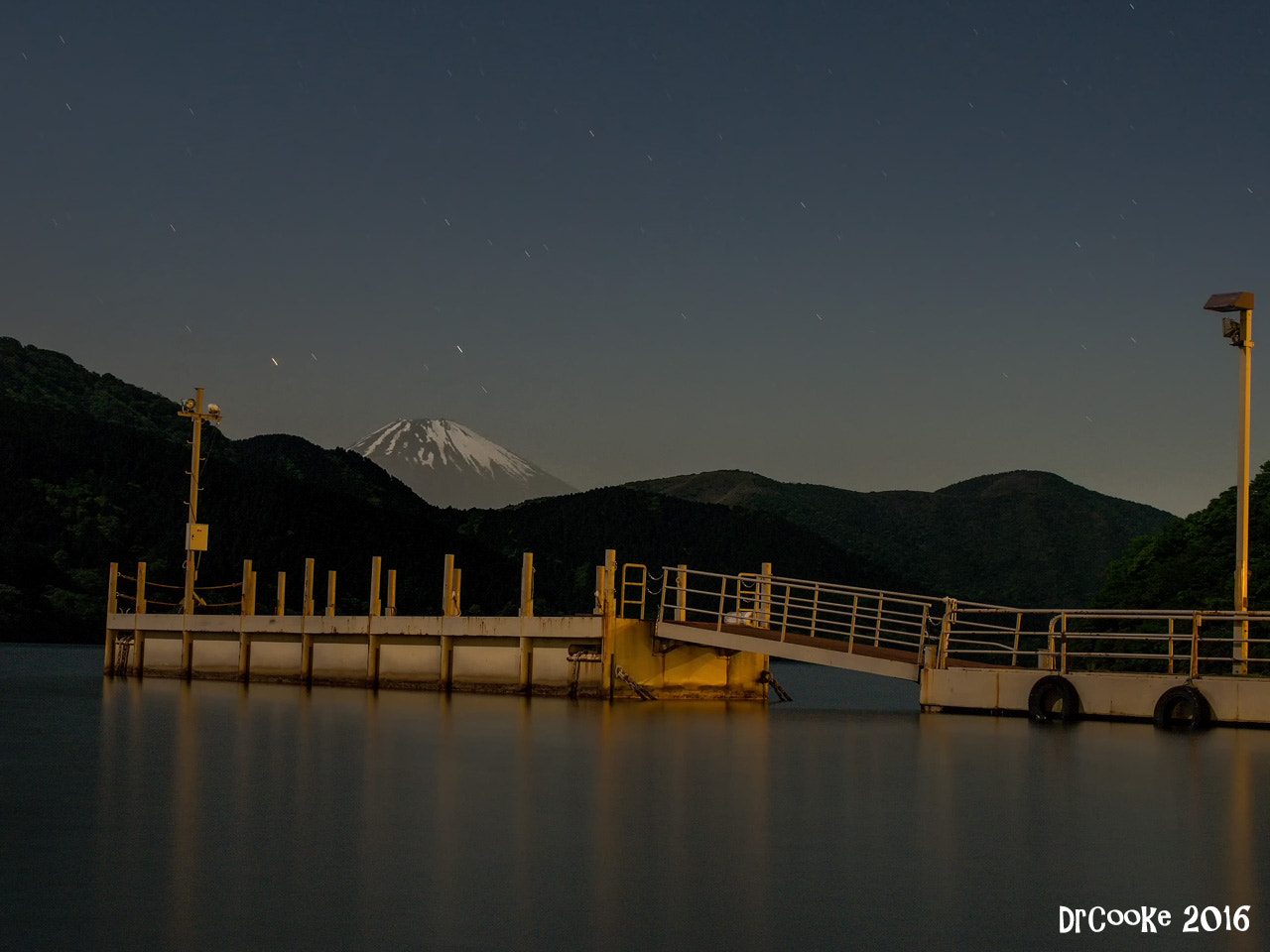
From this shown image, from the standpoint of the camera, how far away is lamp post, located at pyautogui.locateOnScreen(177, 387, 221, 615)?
42.0 metres

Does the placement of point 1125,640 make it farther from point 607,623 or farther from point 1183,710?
point 1183,710

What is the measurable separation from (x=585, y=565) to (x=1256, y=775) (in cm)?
16927

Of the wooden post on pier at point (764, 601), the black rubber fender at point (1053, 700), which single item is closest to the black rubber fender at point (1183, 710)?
the black rubber fender at point (1053, 700)

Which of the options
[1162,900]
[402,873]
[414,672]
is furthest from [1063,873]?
[414,672]

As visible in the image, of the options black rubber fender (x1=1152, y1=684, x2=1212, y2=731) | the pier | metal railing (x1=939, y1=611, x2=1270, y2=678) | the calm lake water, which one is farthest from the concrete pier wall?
black rubber fender (x1=1152, y1=684, x2=1212, y2=731)

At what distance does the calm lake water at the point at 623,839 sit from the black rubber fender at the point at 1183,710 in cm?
86

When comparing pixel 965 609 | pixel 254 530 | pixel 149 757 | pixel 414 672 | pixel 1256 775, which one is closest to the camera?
pixel 1256 775

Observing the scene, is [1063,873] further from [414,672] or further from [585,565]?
[585,565]

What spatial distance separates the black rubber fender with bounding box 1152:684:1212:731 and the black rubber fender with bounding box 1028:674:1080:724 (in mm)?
1526

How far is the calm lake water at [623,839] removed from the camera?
28.9ft

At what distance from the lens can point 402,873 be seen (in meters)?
10.4

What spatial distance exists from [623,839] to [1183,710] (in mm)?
15528

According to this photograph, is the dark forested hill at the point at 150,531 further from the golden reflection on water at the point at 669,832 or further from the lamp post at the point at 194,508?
the golden reflection on water at the point at 669,832

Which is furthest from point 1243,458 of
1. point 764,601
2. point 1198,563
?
point 1198,563
